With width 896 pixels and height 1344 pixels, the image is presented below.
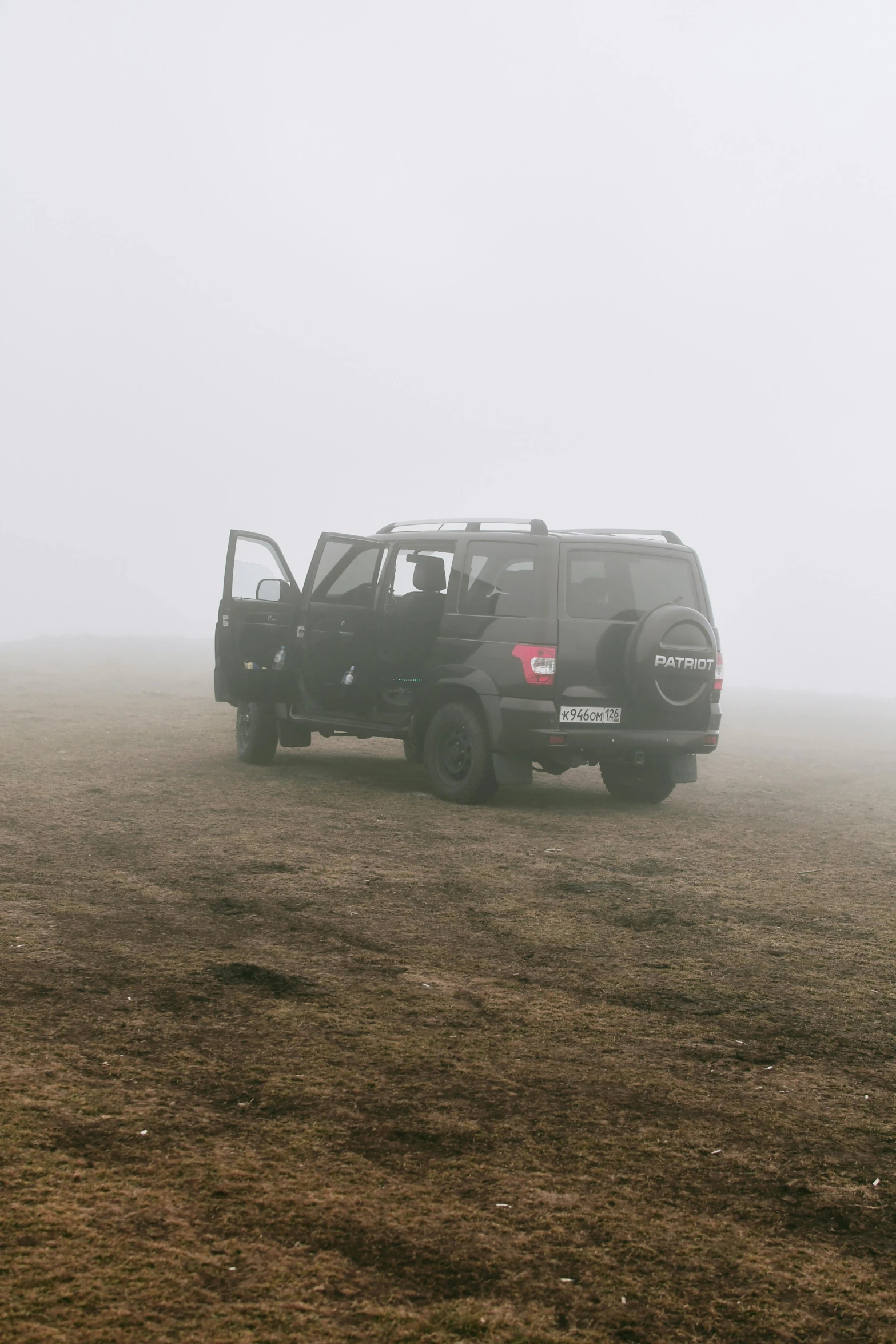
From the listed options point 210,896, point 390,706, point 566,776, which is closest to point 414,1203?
point 210,896

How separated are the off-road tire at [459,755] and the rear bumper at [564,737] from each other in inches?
8.1

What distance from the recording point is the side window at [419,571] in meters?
9.79

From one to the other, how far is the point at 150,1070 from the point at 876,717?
2508cm

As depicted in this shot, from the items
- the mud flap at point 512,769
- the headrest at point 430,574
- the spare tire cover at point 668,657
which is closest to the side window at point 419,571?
the headrest at point 430,574

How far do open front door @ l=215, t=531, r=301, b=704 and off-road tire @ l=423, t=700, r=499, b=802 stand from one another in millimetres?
1835

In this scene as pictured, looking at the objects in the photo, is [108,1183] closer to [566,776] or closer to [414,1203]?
[414,1203]

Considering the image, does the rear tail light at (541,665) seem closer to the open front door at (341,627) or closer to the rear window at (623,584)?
the rear window at (623,584)

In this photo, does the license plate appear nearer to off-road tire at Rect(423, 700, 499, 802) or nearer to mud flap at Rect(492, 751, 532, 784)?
mud flap at Rect(492, 751, 532, 784)

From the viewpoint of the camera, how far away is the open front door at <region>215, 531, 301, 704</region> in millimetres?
10891

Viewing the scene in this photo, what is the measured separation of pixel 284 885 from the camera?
6.43 meters

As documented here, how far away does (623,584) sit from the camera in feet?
30.1

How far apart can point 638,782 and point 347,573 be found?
3128 millimetres

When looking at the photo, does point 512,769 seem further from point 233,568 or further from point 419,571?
point 233,568

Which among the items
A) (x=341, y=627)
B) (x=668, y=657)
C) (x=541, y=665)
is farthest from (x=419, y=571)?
(x=668, y=657)
